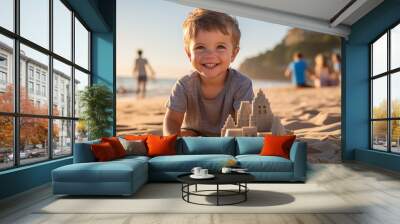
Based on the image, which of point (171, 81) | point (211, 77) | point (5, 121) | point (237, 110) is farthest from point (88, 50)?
point (5, 121)

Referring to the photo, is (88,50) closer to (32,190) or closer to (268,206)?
(32,190)

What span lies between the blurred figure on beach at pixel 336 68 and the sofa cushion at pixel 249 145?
488 centimetres

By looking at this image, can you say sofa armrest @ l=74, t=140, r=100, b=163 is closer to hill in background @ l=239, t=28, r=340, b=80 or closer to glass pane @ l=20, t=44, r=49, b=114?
glass pane @ l=20, t=44, r=49, b=114

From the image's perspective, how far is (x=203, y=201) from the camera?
467 centimetres

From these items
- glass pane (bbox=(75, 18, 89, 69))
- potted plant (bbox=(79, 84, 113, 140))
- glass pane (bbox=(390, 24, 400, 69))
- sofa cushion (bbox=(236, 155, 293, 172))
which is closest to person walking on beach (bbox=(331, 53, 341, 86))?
glass pane (bbox=(390, 24, 400, 69))

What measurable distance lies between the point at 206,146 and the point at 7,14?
365 cm

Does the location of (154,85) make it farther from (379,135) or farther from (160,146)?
(379,135)

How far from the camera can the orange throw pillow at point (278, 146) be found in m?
6.38

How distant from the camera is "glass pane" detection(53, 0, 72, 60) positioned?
280 inches

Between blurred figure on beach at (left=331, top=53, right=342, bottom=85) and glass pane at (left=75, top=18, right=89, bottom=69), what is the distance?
6.55 metres

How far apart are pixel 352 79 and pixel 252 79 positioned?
8.45 feet

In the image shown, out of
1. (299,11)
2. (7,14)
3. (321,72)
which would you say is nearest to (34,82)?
(7,14)

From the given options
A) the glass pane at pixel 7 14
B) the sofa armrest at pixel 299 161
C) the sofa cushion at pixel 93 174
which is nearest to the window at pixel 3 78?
the glass pane at pixel 7 14

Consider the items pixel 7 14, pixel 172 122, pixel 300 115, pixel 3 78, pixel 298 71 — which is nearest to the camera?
pixel 3 78
